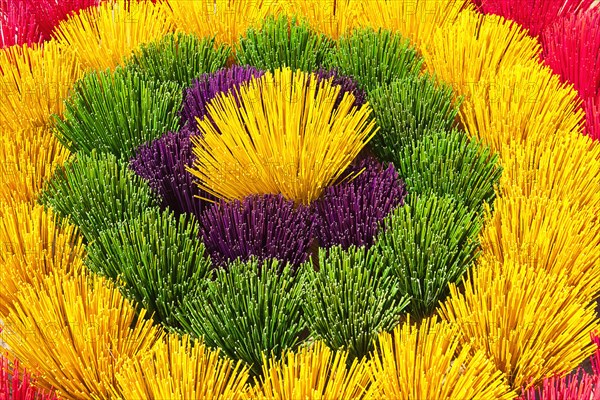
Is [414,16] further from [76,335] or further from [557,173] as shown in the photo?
[76,335]

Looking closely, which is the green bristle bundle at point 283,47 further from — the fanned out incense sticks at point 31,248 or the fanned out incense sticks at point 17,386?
the fanned out incense sticks at point 17,386

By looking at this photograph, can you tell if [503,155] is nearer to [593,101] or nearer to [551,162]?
[551,162]

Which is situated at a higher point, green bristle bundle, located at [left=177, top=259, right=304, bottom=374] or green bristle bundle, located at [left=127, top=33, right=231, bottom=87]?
green bristle bundle, located at [left=127, top=33, right=231, bottom=87]

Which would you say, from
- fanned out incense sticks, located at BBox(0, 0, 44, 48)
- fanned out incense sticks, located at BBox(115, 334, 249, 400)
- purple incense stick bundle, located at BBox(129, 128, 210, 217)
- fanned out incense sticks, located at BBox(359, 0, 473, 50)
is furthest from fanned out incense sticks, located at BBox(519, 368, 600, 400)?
fanned out incense sticks, located at BBox(0, 0, 44, 48)

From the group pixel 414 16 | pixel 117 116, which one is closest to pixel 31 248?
pixel 117 116

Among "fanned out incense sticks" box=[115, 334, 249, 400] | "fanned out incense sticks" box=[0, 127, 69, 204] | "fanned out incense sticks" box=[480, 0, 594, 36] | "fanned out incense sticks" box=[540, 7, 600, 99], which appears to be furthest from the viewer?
"fanned out incense sticks" box=[480, 0, 594, 36]

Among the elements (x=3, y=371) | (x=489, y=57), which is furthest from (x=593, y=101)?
(x=3, y=371)

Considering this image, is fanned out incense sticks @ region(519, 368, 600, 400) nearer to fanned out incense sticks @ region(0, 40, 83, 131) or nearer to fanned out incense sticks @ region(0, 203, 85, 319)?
fanned out incense sticks @ region(0, 203, 85, 319)
